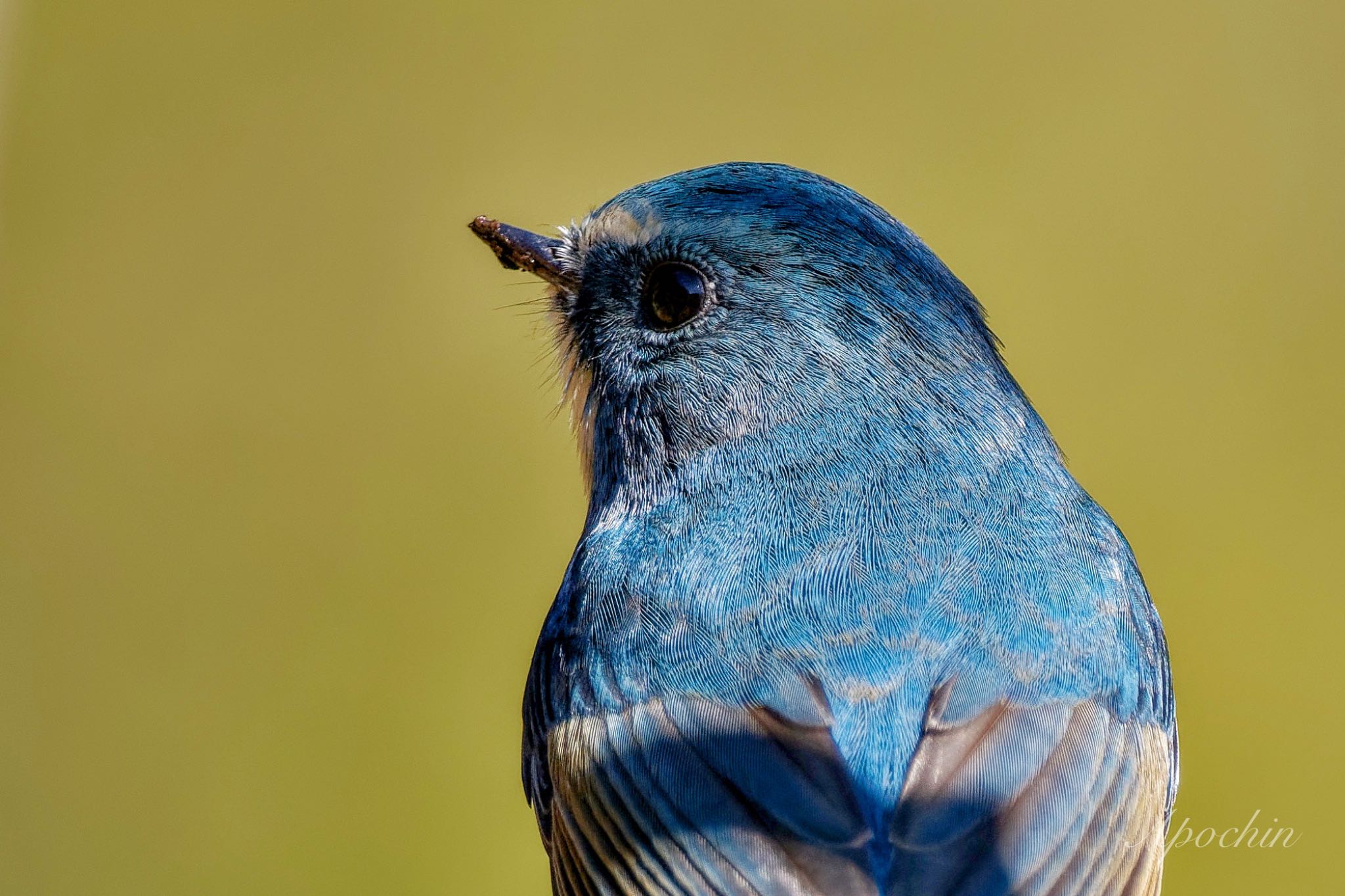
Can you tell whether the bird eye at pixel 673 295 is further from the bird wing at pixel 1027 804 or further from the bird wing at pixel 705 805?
the bird wing at pixel 1027 804

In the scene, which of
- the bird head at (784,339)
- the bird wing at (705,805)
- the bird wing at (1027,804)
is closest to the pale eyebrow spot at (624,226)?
the bird head at (784,339)

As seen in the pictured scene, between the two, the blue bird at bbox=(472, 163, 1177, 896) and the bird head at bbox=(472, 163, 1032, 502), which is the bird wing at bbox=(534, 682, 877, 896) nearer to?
the blue bird at bbox=(472, 163, 1177, 896)

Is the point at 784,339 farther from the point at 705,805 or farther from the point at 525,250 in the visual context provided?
the point at 705,805

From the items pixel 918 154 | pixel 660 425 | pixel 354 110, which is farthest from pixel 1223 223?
pixel 354 110

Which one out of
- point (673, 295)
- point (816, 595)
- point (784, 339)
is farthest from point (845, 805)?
point (673, 295)

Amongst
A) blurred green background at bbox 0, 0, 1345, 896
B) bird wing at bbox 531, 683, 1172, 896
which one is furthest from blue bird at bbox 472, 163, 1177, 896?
blurred green background at bbox 0, 0, 1345, 896

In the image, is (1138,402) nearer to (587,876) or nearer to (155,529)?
(587,876)
